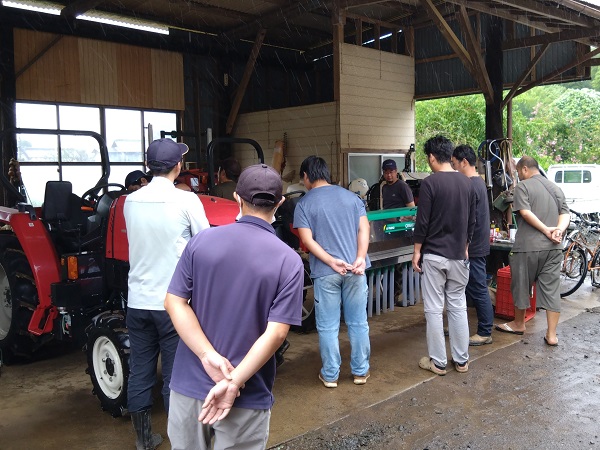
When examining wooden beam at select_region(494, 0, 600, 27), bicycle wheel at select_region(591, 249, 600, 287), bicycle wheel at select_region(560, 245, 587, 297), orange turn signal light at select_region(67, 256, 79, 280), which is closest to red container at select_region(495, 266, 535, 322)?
bicycle wheel at select_region(560, 245, 587, 297)

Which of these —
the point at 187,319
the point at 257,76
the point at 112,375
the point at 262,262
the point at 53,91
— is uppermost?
the point at 257,76

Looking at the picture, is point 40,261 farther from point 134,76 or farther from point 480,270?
point 134,76

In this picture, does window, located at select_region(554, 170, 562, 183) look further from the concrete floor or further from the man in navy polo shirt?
the man in navy polo shirt

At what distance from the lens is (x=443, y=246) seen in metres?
4.30

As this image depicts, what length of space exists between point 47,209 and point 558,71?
392 inches

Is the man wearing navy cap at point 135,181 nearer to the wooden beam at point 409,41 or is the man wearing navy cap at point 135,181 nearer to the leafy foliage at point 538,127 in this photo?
the wooden beam at point 409,41

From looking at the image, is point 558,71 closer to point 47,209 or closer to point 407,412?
point 407,412

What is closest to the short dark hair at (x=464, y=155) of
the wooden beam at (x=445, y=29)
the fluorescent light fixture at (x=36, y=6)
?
the wooden beam at (x=445, y=29)

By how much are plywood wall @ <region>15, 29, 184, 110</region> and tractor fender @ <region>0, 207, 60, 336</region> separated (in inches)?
258

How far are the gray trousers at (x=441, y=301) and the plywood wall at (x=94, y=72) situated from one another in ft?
27.9

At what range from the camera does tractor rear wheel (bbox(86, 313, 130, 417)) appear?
345cm

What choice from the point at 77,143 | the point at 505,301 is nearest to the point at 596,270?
the point at 505,301

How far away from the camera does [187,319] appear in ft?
6.27

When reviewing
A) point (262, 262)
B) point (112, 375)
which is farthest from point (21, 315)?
point (262, 262)
